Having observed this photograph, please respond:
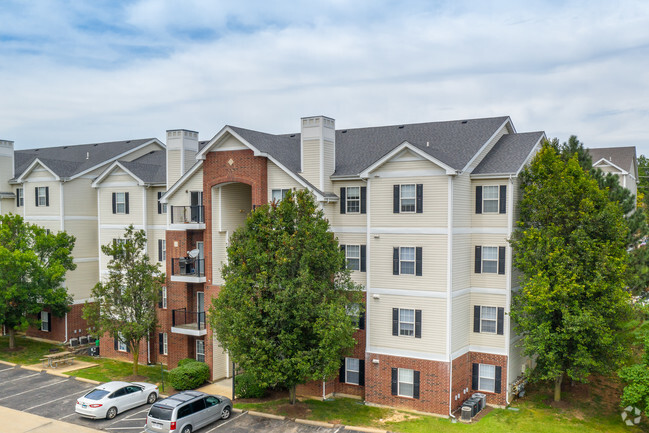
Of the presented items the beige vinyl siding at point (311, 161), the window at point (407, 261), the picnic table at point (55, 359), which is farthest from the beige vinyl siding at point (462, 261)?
the picnic table at point (55, 359)

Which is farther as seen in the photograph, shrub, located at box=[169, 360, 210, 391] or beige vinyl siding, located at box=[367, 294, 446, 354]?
shrub, located at box=[169, 360, 210, 391]

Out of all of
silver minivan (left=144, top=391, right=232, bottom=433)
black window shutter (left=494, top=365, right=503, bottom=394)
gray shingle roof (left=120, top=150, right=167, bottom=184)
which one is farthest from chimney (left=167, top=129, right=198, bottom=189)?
black window shutter (left=494, top=365, right=503, bottom=394)

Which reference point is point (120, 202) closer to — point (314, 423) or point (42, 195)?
point (42, 195)

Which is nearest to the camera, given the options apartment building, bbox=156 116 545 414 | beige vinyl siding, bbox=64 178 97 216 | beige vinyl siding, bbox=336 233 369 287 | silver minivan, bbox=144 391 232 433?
silver minivan, bbox=144 391 232 433

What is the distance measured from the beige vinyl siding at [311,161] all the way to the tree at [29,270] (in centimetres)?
1774

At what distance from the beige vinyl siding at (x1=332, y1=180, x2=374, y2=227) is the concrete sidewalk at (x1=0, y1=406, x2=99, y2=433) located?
46.1ft

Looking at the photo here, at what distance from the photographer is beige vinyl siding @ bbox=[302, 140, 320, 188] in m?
25.6

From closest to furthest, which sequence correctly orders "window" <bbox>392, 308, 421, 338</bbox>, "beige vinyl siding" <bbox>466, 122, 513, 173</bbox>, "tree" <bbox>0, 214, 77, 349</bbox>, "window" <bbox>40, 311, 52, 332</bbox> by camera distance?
"window" <bbox>392, 308, 421, 338</bbox> → "beige vinyl siding" <bbox>466, 122, 513, 173</bbox> → "tree" <bbox>0, 214, 77, 349</bbox> → "window" <bbox>40, 311, 52, 332</bbox>

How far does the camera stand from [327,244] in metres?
22.2

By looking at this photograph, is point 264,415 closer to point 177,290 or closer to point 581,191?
point 177,290

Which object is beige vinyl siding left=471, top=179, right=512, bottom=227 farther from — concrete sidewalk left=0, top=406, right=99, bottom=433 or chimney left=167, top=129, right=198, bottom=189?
concrete sidewalk left=0, top=406, right=99, bottom=433

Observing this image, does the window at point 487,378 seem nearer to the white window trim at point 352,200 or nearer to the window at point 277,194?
the white window trim at point 352,200

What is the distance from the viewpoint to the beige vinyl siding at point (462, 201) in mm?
23062

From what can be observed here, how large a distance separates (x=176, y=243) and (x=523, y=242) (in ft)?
60.8
